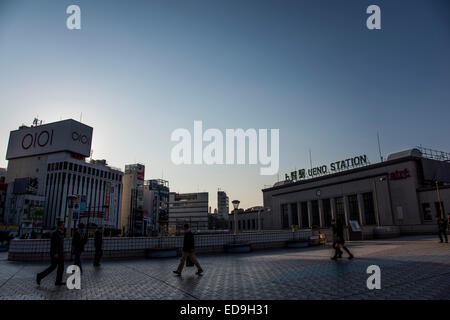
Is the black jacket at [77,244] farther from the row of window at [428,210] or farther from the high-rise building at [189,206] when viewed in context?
the high-rise building at [189,206]

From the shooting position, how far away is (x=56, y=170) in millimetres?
82875

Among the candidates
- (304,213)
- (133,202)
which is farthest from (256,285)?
(133,202)

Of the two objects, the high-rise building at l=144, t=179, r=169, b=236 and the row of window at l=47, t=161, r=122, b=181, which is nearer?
the row of window at l=47, t=161, r=122, b=181

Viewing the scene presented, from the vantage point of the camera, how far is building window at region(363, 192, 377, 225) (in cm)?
4181

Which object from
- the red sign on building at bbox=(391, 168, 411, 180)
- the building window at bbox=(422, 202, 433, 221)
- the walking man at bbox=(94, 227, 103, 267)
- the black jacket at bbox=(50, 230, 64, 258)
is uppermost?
the red sign on building at bbox=(391, 168, 411, 180)

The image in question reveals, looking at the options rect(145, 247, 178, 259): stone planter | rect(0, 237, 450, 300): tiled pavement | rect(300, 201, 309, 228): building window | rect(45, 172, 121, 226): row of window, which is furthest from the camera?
rect(45, 172, 121, 226): row of window

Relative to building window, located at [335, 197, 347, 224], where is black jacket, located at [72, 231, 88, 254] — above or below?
below

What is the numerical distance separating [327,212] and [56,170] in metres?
76.9

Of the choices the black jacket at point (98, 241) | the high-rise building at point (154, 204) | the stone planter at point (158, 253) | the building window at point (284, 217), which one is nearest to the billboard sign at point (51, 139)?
the high-rise building at point (154, 204)

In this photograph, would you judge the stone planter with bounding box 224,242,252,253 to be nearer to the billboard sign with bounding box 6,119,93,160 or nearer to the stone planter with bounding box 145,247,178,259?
the stone planter with bounding box 145,247,178,259

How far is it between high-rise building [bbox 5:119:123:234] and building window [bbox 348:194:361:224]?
2446 inches

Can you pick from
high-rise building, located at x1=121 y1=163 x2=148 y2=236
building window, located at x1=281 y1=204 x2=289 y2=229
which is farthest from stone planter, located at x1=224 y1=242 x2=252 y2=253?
high-rise building, located at x1=121 y1=163 x2=148 y2=236
